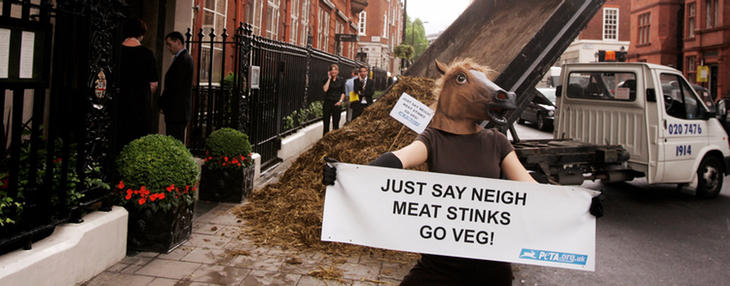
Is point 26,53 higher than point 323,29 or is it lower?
lower

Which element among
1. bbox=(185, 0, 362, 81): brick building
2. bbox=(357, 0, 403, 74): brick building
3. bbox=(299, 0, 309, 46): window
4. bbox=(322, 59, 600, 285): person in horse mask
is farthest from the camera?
bbox=(357, 0, 403, 74): brick building

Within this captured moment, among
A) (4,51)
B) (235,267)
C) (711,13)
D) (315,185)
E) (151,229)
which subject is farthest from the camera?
(711,13)

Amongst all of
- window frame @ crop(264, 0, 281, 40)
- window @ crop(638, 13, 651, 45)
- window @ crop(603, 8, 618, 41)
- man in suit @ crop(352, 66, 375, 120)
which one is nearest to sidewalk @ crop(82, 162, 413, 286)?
man in suit @ crop(352, 66, 375, 120)

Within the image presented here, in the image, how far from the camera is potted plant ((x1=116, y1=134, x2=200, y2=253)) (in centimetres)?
504

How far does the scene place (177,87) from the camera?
6922mm

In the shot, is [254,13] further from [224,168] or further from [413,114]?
[413,114]

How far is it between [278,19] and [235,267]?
14.2m

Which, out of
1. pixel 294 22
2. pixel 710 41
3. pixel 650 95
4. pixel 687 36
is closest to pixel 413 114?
pixel 650 95

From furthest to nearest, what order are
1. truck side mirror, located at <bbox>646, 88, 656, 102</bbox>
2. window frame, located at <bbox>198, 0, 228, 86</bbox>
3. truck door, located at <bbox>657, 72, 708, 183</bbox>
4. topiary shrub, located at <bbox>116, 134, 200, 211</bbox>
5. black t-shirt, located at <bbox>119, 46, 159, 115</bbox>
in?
window frame, located at <bbox>198, 0, 228, 86</bbox>, truck door, located at <bbox>657, 72, 708, 183</bbox>, truck side mirror, located at <bbox>646, 88, 656, 102</bbox>, black t-shirt, located at <bbox>119, 46, 159, 115</bbox>, topiary shrub, located at <bbox>116, 134, 200, 211</bbox>

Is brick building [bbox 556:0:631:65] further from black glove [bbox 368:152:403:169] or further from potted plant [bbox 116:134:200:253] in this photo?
black glove [bbox 368:152:403:169]

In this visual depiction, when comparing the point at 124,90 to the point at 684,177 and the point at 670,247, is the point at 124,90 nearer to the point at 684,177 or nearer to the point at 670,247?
the point at 670,247

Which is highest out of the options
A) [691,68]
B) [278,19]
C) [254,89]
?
[691,68]

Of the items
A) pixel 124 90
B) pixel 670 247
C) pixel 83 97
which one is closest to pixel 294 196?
pixel 124 90

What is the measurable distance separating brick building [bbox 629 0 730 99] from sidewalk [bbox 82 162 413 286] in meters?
31.0
